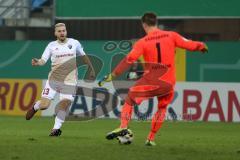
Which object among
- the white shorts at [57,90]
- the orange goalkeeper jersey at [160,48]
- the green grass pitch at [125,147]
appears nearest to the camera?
the green grass pitch at [125,147]

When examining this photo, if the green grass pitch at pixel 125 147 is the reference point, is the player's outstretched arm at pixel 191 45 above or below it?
above

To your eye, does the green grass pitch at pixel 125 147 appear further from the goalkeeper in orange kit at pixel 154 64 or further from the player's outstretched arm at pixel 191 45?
the player's outstretched arm at pixel 191 45

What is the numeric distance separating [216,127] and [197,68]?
3.19 m

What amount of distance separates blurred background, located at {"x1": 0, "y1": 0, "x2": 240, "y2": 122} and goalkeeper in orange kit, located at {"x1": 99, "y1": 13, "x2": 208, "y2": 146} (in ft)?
29.4

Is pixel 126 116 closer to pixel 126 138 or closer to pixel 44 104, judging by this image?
pixel 126 138

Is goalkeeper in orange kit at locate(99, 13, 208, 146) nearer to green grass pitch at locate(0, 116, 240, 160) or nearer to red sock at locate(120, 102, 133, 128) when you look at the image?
red sock at locate(120, 102, 133, 128)

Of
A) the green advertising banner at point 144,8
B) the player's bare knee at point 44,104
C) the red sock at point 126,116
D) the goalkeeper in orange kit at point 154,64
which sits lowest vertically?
the player's bare knee at point 44,104

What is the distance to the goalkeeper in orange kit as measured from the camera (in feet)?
37.3

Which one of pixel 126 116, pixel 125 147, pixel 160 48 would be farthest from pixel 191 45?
pixel 125 147

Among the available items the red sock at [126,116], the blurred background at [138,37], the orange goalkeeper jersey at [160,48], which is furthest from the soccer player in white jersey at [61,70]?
the blurred background at [138,37]

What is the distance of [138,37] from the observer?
2238 cm

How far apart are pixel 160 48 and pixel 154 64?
0.95 feet

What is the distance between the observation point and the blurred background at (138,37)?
20578 mm

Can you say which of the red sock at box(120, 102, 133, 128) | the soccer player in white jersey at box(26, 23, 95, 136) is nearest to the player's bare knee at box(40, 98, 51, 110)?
the soccer player in white jersey at box(26, 23, 95, 136)
